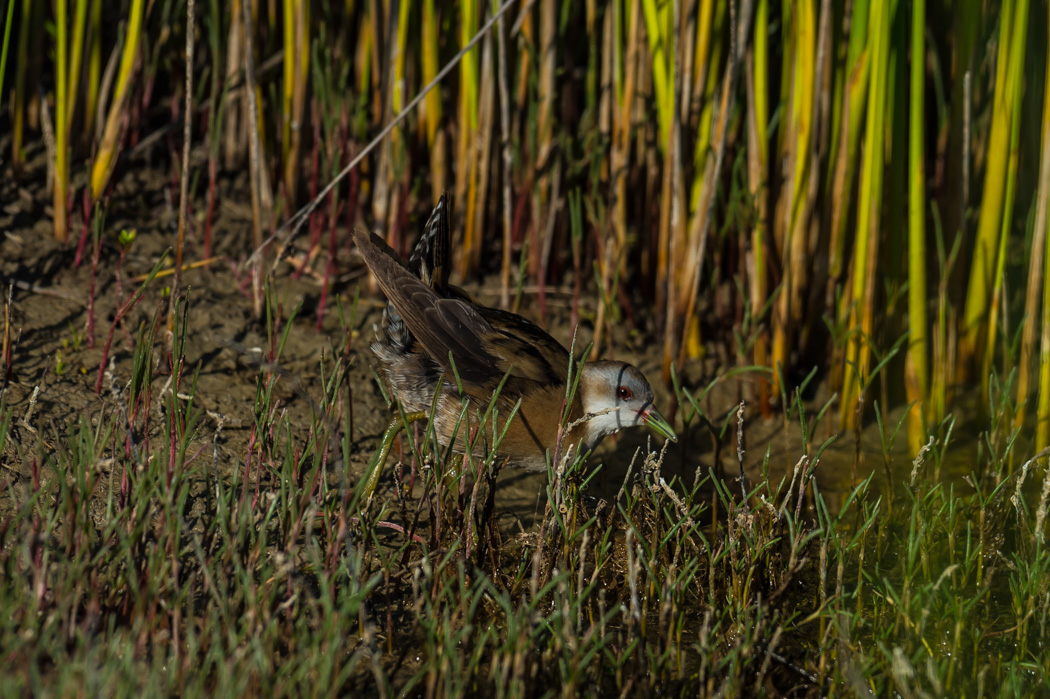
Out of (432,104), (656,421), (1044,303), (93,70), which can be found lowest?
(656,421)

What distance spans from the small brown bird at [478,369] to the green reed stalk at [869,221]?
815 millimetres

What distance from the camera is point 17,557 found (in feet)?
7.70

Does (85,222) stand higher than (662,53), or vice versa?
(662,53)

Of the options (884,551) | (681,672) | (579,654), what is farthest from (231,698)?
(884,551)

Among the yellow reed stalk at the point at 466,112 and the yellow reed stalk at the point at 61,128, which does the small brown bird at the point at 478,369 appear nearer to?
the yellow reed stalk at the point at 466,112

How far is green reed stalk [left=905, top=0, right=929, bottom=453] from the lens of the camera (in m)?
3.39

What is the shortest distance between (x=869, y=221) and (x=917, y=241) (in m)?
0.18

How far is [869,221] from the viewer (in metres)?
3.61

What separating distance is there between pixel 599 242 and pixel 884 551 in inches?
63.3

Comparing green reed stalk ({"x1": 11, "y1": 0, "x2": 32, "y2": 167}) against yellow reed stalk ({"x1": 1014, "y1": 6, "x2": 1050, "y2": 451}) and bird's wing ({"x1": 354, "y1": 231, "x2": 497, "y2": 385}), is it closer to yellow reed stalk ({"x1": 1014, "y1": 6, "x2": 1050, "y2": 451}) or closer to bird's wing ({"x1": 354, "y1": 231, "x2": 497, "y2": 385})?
bird's wing ({"x1": 354, "y1": 231, "x2": 497, "y2": 385})

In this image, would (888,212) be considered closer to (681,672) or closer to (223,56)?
(681,672)

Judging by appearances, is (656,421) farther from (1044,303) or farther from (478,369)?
(1044,303)

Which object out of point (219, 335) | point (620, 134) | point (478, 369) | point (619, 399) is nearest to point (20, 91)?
point (219, 335)

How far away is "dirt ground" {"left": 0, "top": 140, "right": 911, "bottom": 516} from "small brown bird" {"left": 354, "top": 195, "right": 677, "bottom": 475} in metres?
0.18
